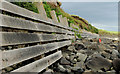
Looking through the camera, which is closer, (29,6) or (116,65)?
(116,65)

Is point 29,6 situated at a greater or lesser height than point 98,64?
greater

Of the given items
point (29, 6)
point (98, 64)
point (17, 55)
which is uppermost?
point (29, 6)

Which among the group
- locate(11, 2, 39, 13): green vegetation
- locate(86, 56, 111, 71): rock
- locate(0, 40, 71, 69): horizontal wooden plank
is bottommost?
locate(86, 56, 111, 71): rock

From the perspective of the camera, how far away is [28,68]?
2133 mm

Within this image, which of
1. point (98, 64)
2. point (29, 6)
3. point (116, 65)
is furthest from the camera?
point (29, 6)

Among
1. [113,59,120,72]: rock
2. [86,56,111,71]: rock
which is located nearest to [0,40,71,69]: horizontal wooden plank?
[86,56,111,71]: rock

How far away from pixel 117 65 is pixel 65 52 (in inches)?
86.2

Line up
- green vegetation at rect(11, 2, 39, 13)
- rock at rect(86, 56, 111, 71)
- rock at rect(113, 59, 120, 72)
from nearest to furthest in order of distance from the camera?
rock at rect(113, 59, 120, 72)
rock at rect(86, 56, 111, 71)
green vegetation at rect(11, 2, 39, 13)

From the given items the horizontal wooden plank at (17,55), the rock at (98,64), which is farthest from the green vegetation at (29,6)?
the rock at (98,64)

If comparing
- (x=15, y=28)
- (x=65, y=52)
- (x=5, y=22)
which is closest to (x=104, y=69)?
(x=65, y=52)

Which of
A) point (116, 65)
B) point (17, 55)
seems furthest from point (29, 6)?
point (116, 65)

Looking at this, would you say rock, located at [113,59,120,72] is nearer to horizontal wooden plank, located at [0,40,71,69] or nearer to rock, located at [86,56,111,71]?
rock, located at [86,56,111,71]

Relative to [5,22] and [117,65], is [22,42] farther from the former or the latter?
[117,65]

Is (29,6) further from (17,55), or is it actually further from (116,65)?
(116,65)
